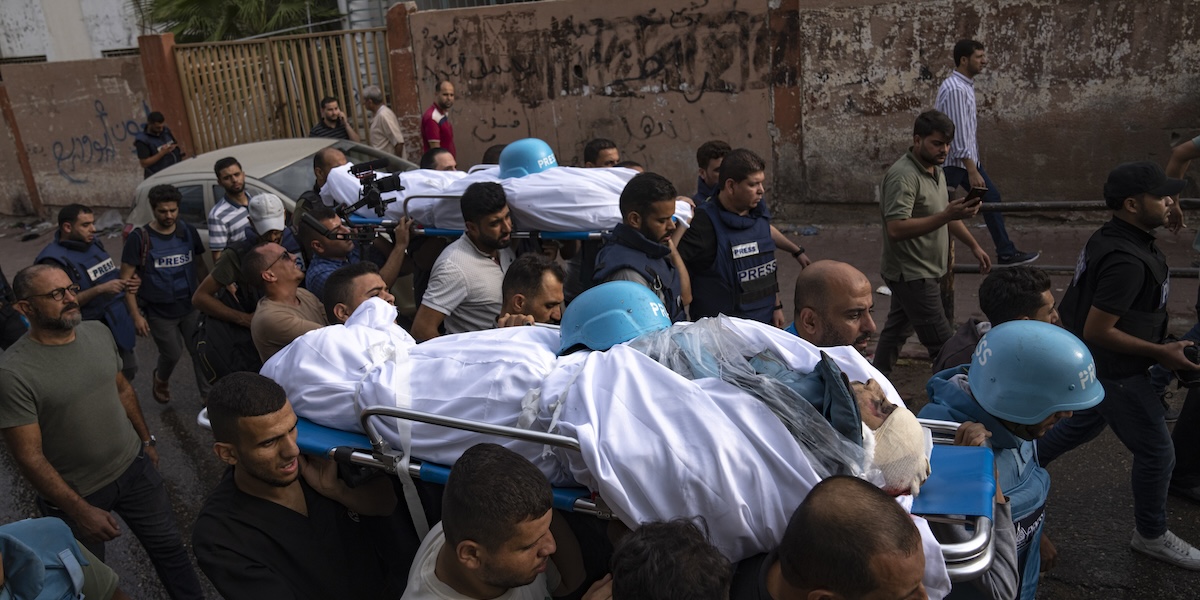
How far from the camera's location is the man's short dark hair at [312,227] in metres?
5.00

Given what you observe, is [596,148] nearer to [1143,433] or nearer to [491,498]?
[1143,433]

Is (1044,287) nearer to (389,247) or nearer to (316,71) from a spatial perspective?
(389,247)

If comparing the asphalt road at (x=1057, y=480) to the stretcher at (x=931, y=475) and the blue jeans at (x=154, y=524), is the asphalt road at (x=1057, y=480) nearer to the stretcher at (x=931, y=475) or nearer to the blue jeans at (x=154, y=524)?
the blue jeans at (x=154, y=524)

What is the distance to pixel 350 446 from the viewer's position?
2.61 m

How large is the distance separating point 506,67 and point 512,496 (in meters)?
8.71

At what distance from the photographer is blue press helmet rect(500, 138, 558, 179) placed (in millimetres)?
4973

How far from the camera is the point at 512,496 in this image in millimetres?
2135

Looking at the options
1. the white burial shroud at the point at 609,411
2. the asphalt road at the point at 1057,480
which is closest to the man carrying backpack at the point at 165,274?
the asphalt road at the point at 1057,480

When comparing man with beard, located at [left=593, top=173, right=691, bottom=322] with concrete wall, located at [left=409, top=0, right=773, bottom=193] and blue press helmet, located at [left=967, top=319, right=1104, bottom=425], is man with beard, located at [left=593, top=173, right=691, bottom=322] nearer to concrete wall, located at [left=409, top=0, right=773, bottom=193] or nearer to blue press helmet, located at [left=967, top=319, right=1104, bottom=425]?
blue press helmet, located at [left=967, top=319, right=1104, bottom=425]

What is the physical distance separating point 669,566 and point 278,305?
2.71 m

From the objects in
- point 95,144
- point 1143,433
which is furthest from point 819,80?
point 95,144

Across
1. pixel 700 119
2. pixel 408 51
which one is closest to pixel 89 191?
pixel 408 51

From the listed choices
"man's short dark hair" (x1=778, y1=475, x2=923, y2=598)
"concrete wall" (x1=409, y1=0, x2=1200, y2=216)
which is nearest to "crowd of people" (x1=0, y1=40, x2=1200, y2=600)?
"man's short dark hair" (x1=778, y1=475, x2=923, y2=598)

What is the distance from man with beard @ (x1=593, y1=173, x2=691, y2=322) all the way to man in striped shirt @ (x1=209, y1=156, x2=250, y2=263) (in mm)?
3158
